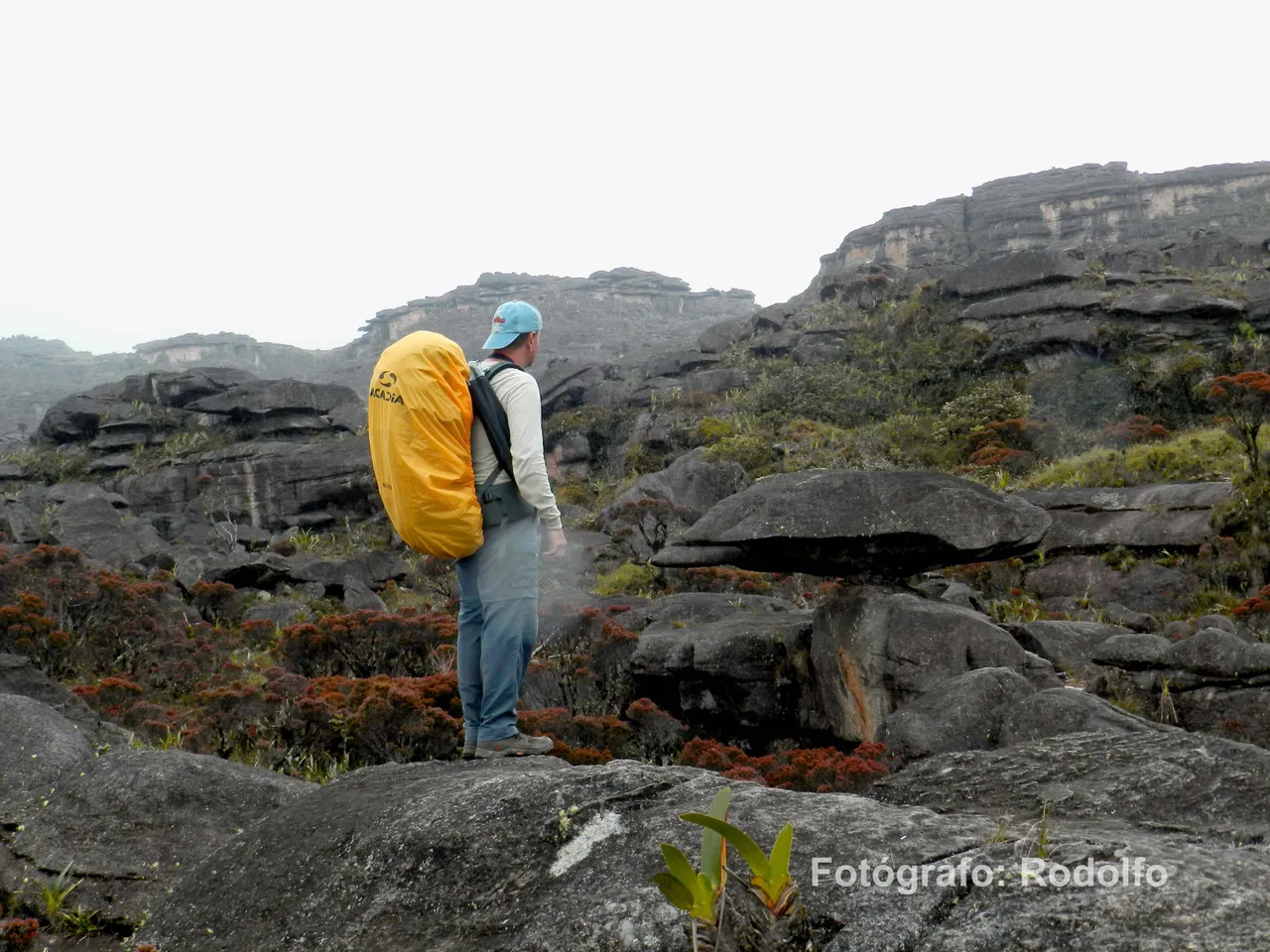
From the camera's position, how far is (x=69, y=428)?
36.9 meters

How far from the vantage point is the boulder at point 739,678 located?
9133 millimetres

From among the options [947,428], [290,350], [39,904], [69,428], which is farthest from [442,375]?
[290,350]

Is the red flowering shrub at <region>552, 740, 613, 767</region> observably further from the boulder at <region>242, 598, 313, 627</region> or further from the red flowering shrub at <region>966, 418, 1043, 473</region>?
the red flowering shrub at <region>966, 418, 1043, 473</region>

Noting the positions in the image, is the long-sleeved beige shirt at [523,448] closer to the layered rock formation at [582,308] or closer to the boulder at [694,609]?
the boulder at [694,609]

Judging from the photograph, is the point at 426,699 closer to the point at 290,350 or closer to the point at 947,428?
the point at 947,428

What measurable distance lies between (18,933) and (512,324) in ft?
10.0

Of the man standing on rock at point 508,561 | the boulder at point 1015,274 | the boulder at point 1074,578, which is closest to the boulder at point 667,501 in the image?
the boulder at point 1074,578

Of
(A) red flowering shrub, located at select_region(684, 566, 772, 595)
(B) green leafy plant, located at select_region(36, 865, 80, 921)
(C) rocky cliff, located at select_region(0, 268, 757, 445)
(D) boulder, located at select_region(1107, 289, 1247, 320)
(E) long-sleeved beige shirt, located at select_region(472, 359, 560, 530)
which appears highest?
(C) rocky cliff, located at select_region(0, 268, 757, 445)

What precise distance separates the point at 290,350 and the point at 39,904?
89.5 meters

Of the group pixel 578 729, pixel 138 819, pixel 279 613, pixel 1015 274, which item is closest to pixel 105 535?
pixel 279 613

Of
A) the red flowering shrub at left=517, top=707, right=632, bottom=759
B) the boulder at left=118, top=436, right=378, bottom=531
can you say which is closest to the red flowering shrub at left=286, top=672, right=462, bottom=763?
the red flowering shrub at left=517, top=707, right=632, bottom=759

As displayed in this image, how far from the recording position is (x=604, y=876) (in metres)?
2.35

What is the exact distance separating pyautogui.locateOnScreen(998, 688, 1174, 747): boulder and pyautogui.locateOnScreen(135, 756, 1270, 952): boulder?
233 centimetres

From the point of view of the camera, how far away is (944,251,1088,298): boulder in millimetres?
31750
